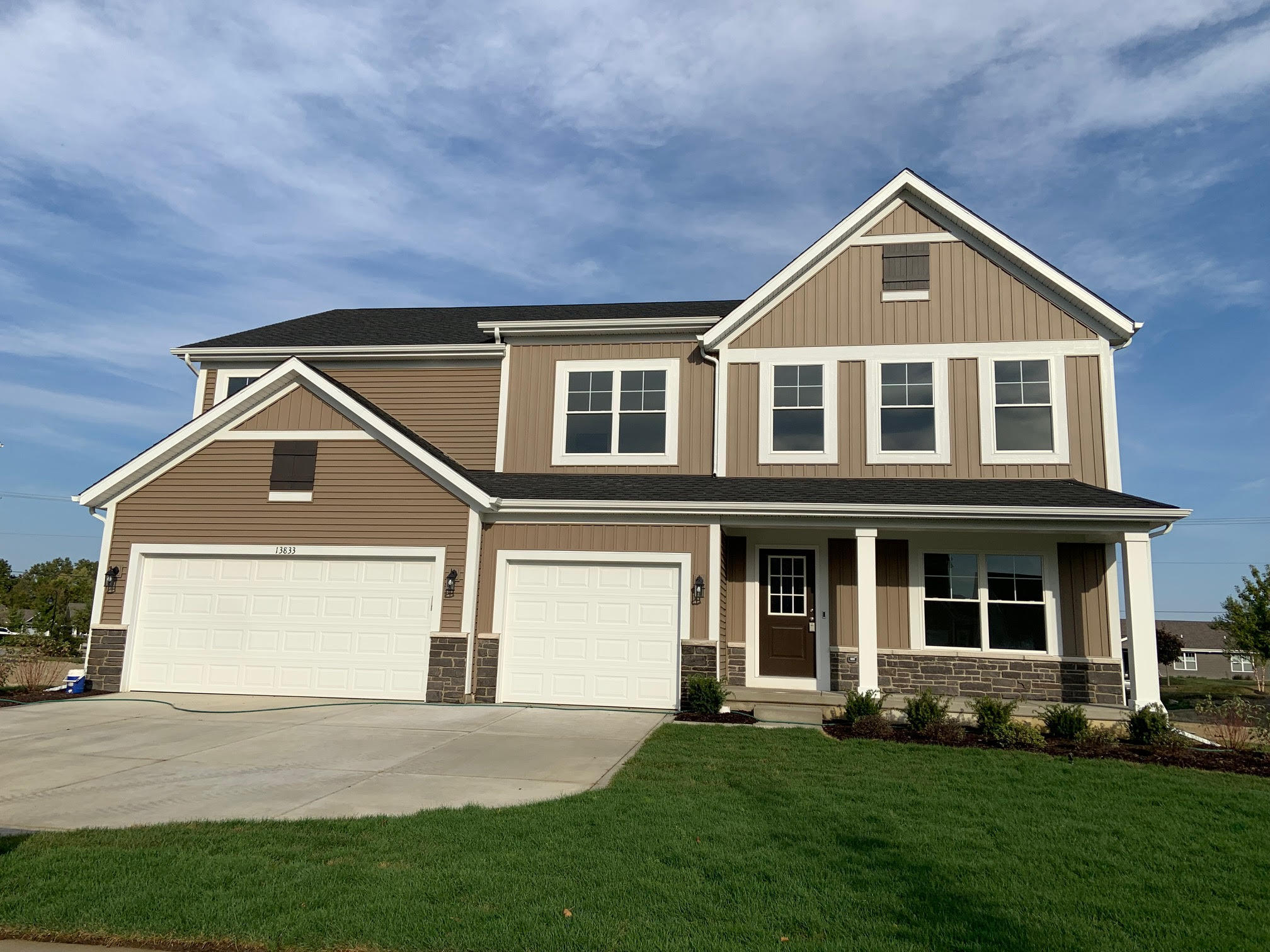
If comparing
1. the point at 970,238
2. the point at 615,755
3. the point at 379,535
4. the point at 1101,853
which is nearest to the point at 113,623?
the point at 379,535

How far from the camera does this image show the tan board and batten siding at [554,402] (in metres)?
14.7

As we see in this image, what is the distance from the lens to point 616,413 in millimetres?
15055

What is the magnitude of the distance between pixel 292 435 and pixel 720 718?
7913mm

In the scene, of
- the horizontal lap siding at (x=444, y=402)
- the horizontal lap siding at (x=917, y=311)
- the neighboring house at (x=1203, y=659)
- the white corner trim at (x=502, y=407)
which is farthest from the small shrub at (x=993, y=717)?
the neighboring house at (x=1203, y=659)

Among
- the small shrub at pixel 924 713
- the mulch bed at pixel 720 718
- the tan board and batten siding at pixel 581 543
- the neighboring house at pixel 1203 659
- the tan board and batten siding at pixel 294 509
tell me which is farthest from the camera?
the neighboring house at pixel 1203 659

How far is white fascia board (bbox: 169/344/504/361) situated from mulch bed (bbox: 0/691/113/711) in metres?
6.38

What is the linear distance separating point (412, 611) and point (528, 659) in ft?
6.22

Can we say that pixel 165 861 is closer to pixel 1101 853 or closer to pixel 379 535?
pixel 1101 853

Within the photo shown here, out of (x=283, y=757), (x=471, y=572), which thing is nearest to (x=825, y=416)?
(x=471, y=572)

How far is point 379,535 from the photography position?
13.1m

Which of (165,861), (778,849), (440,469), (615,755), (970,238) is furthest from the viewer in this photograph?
(970,238)

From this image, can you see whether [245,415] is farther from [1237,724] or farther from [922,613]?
[1237,724]

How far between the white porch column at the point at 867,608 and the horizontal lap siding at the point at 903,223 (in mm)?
5413

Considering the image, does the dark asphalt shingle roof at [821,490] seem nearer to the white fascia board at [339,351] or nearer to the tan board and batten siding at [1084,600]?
the tan board and batten siding at [1084,600]
